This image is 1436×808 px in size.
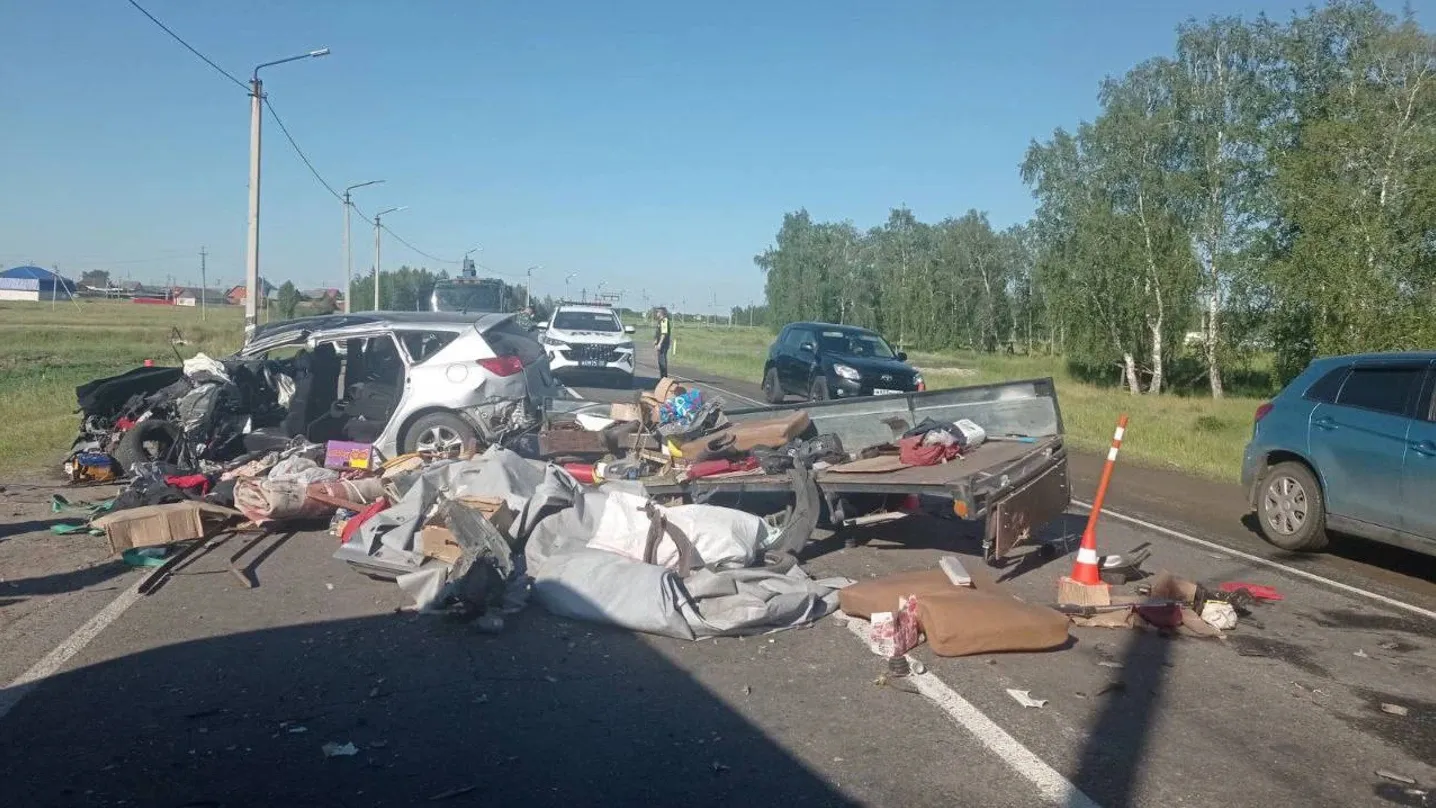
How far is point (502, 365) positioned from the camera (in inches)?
444

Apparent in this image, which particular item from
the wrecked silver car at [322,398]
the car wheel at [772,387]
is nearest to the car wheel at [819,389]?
the car wheel at [772,387]

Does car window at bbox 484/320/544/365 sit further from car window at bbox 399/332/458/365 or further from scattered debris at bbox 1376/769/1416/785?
scattered debris at bbox 1376/769/1416/785

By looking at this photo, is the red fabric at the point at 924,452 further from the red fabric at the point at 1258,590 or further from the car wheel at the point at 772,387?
the car wheel at the point at 772,387

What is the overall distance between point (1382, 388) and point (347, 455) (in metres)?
8.94

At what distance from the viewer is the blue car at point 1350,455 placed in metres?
8.47

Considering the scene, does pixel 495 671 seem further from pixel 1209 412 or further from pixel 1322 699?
pixel 1209 412

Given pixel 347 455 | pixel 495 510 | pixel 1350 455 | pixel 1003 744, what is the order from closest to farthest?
pixel 1003 744, pixel 495 510, pixel 1350 455, pixel 347 455

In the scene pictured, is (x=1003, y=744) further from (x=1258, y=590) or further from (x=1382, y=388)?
(x=1382, y=388)

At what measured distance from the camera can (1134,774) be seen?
4535 mm

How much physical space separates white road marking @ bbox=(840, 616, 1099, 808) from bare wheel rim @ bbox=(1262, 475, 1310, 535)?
555 cm

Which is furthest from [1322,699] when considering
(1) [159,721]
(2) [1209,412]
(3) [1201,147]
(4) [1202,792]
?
(3) [1201,147]

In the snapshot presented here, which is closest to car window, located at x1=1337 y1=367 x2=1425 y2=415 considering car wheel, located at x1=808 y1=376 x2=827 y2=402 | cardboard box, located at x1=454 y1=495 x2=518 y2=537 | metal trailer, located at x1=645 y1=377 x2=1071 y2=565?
metal trailer, located at x1=645 y1=377 x2=1071 y2=565

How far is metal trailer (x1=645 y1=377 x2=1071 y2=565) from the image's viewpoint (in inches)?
292

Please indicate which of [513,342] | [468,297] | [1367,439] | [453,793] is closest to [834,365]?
[513,342]
